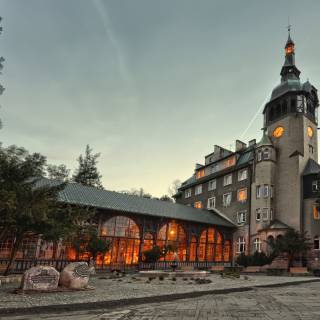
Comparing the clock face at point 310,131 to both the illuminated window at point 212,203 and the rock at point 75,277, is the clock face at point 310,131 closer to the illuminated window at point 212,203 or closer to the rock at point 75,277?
the illuminated window at point 212,203

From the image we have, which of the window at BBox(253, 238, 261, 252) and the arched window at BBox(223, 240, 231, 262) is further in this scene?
the arched window at BBox(223, 240, 231, 262)

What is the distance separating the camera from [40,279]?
12930mm

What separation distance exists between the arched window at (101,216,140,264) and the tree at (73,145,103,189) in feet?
114

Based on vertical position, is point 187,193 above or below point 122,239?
above

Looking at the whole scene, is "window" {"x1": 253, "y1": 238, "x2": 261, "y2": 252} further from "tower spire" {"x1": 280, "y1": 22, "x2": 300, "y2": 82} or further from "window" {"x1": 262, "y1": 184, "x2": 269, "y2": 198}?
"tower spire" {"x1": 280, "y1": 22, "x2": 300, "y2": 82}

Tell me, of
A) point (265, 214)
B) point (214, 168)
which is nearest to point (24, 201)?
point (265, 214)

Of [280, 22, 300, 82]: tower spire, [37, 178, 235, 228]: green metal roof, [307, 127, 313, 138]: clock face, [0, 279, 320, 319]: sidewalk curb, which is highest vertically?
[280, 22, 300, 82]: tower spire

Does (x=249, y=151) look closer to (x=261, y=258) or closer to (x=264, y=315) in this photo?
(x=261, y=258)

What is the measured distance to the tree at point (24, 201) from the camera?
1266 centimetres

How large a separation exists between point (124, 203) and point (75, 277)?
1885 centimetres

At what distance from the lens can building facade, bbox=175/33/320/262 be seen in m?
36.0

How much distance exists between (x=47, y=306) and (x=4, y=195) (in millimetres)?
4342

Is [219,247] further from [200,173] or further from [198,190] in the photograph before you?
[200,173]

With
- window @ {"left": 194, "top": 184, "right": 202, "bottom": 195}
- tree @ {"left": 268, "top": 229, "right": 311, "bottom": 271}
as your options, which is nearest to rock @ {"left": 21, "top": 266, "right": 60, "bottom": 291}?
tree @ {"left": 268, "top": 229, "right": 311, "bottom": 271}
